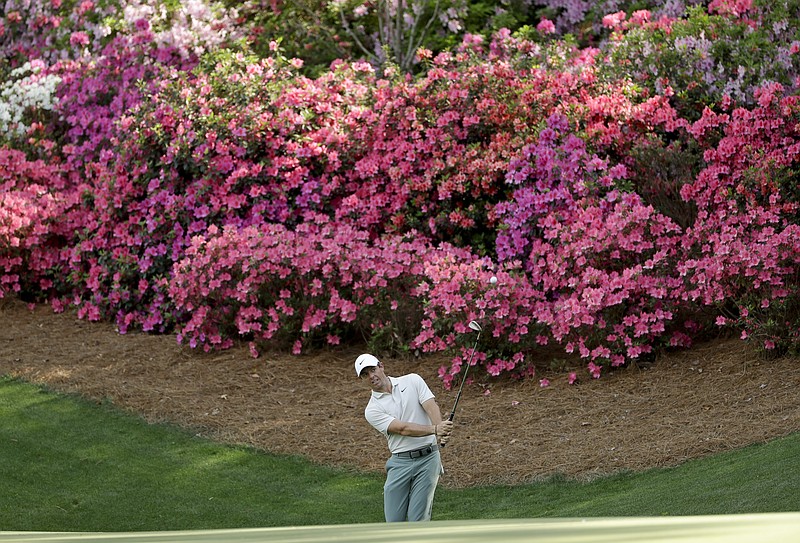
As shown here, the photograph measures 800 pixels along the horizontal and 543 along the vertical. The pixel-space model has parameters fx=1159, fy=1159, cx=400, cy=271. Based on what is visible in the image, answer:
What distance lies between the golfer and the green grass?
0.61m

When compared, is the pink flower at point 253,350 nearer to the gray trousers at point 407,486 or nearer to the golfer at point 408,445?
the golfer at point 408,445

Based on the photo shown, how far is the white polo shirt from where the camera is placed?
586cm

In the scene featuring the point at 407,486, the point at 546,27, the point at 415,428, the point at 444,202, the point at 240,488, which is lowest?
the point at 240,488

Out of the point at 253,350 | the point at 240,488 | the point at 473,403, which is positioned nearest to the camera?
the point at 240,488

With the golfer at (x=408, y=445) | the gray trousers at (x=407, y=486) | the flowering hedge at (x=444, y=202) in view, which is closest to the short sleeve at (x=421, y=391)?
the golfer at (x=408, y=445)

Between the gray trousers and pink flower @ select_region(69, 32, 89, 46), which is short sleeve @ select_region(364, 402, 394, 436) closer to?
the gray trousers

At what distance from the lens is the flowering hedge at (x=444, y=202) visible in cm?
872

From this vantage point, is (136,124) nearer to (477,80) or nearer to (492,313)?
(477,80)

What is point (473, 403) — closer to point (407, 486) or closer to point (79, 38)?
point (407, 486)

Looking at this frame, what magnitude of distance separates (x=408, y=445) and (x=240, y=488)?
1801mm

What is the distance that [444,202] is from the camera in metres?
10.3

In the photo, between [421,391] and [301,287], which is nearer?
[421,391]

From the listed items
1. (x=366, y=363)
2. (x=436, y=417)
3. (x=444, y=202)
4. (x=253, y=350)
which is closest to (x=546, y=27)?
(x=444, y=202)

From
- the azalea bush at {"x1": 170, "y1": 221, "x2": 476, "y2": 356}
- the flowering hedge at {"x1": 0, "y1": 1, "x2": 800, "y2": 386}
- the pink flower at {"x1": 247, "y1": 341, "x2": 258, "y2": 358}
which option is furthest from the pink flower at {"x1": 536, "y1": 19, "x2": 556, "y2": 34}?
the pink flower at {"x1": 247, "y1": 341, "x2": 258, "y2": 358}
